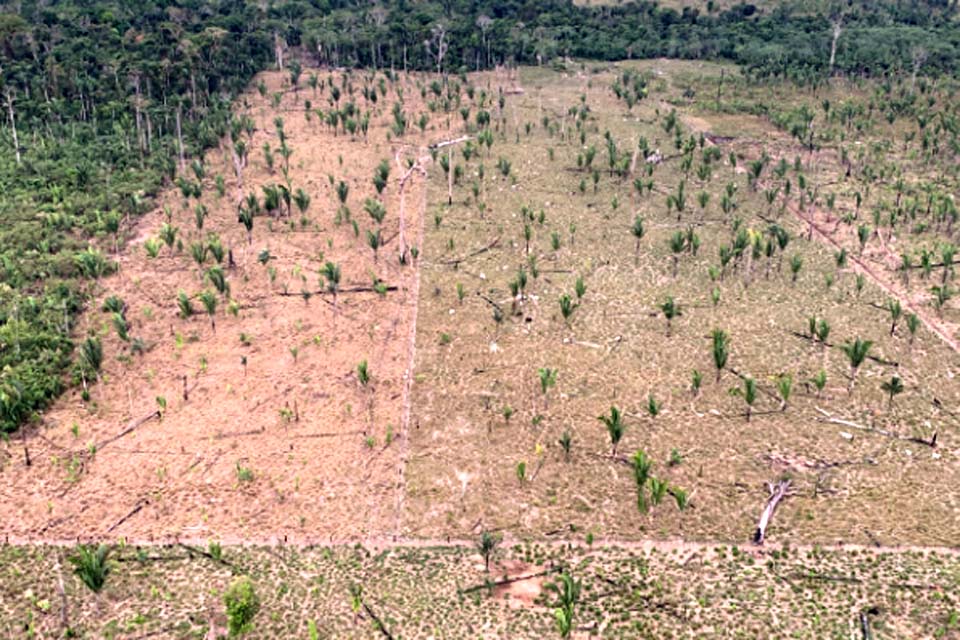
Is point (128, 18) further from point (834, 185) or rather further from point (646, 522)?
point (646, 522)

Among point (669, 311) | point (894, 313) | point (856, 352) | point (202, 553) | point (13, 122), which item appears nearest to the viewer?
point (202, 553)

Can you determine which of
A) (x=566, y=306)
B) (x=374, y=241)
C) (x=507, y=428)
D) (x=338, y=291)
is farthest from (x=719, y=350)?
(x=374, y=241)

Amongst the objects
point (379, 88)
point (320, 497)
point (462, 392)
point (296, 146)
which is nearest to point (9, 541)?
point (320, 497)

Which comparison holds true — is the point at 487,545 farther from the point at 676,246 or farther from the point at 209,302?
the point at 676,246

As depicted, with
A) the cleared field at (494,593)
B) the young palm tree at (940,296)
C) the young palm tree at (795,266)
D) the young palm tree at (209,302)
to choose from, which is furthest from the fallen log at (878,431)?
the young palm tree at (209,302)

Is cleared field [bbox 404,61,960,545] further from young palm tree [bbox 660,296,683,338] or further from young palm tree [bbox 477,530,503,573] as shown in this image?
young palm tree [bbox 477,530,503,573]

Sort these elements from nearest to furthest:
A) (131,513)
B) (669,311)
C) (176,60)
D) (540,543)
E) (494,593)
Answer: (494,593) < (540,543) < (131,513) < (669,311) < (176,60)

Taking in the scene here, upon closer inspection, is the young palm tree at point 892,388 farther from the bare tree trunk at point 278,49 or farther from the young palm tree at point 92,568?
the bare tree trunk at point 278,49
